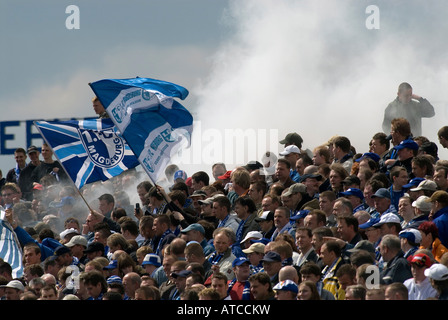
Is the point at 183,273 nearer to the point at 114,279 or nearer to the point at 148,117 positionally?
the point at 114,279

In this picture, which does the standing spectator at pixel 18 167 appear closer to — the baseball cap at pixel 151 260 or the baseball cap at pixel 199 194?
the baseball cap at pixel 199 194

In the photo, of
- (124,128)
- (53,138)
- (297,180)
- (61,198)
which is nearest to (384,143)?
(297,180)

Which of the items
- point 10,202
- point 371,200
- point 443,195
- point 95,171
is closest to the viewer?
point 443,195

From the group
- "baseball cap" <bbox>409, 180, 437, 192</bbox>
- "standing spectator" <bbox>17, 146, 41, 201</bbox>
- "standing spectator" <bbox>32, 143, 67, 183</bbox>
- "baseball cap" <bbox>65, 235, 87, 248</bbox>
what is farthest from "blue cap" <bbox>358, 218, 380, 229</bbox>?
"standing spectator" <bbox>17, 146, 41, 201</bbox>

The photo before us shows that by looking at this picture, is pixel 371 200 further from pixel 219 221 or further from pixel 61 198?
pixel 61 198

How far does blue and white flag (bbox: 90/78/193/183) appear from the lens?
18.7 meters

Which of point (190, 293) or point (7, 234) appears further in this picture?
point (7, 234)

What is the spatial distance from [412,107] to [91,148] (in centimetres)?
565

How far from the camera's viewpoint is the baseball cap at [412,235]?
13578 millimetres

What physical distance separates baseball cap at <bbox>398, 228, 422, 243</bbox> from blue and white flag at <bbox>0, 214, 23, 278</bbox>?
20.1 feet

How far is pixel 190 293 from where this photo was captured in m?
13.2

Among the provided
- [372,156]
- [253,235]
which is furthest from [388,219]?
[372,156]
